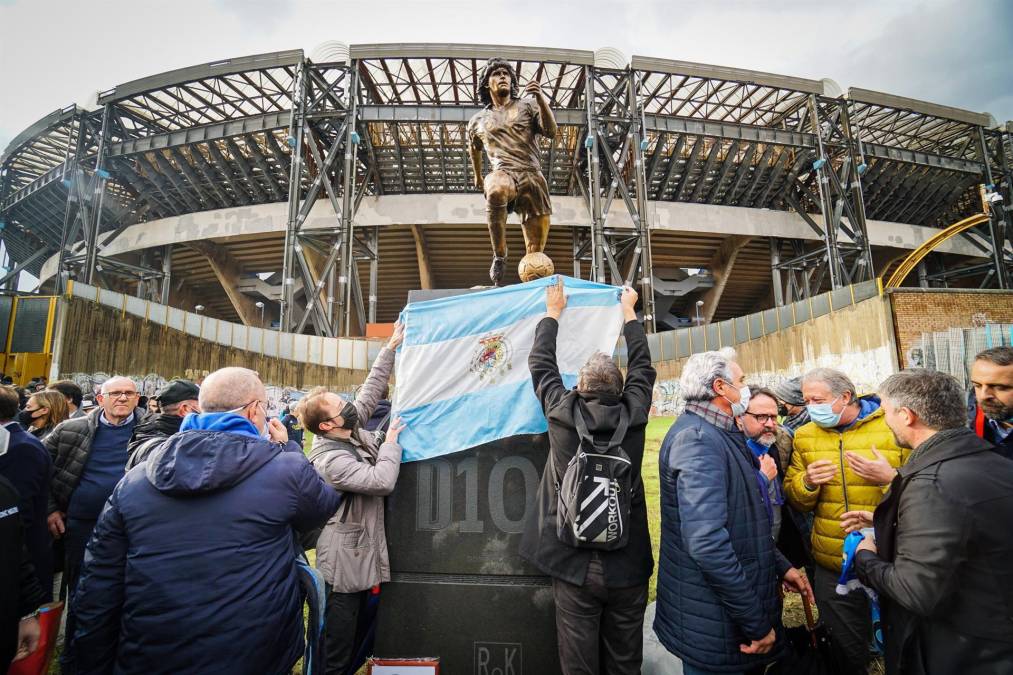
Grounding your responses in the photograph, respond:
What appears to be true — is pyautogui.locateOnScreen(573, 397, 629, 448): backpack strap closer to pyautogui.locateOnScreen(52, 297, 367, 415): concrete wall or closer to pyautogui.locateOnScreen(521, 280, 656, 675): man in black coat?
pyautogui.locateOnScreen(521, 280, 656, 675): man in black coat

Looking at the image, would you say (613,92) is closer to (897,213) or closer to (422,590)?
(897,213)

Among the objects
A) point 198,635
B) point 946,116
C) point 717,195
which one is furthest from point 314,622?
point 946,116

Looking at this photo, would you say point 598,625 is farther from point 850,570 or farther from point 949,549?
point 949,549

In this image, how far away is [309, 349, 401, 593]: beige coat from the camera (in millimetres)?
2496

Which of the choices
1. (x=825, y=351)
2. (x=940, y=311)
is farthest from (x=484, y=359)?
(x=825, y=351)

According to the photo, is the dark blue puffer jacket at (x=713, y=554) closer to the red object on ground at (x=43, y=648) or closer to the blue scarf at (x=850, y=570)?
the blue scarf at (x=850, y=570)

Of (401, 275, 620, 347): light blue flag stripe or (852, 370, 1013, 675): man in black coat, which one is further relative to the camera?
(401, 275, 620, 347): light blue flag stripe

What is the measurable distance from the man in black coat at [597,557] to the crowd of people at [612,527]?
0.03 feet

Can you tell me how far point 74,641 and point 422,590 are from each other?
160cm

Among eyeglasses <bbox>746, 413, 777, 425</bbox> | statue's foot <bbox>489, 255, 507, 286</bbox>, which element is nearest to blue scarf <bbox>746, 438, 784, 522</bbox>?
eyeglasses <bbox>746, 413, 777, 425</bbox>

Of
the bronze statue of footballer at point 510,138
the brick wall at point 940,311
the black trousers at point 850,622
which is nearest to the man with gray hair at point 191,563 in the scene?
the black trousers at point 850,622

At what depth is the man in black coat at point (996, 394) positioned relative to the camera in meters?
2.41

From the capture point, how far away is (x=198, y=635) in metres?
1.65

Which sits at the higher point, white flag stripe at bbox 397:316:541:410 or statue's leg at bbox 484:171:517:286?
statue's leg at bbox 484:171:517:286
